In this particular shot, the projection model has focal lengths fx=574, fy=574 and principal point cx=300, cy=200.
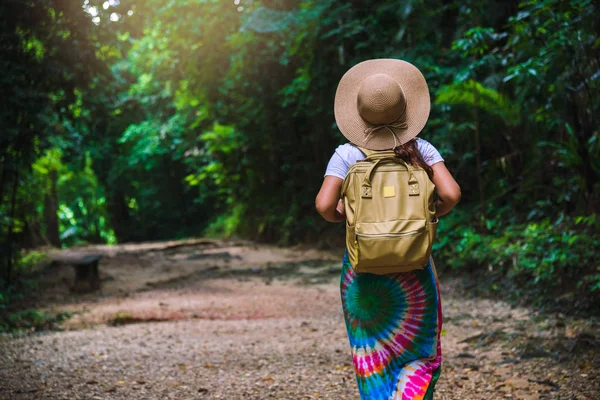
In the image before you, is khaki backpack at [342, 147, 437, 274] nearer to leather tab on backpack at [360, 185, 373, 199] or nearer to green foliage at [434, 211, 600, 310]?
leather tab on backpack at [360, 185, 373, 199]

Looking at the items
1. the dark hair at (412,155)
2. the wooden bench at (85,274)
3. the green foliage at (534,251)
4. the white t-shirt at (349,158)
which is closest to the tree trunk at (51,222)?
the wooden bench at (85,274)

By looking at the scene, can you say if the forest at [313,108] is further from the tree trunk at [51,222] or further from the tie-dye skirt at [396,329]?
the tie-dye skirt at [396,329]

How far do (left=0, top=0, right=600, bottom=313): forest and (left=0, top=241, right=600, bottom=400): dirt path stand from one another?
92cm

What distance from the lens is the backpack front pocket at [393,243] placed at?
7.61 feet

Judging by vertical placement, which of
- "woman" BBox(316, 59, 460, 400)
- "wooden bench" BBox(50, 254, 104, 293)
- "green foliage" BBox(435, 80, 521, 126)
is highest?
"green foliage" BBox(435, 80, 521, 126)

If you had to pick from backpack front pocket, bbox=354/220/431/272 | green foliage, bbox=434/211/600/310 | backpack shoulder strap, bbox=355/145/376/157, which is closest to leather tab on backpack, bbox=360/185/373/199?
backpack front pocket, bbox=354/220/431/272

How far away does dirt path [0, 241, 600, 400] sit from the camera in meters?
4.40

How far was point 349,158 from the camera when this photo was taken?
2.60 metres

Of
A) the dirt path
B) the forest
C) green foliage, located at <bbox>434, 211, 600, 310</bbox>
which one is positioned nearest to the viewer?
the dirt path

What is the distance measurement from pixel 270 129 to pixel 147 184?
12726mm

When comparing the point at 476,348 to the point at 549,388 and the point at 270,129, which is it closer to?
the point at 549,388

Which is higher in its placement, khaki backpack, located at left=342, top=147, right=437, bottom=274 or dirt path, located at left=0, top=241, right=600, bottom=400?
khaki backpack, located at left=342, top=147, right=437, bottom=274

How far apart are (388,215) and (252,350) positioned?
3941 mm

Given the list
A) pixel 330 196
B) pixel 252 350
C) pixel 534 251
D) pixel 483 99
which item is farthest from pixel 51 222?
pixel 330 196
